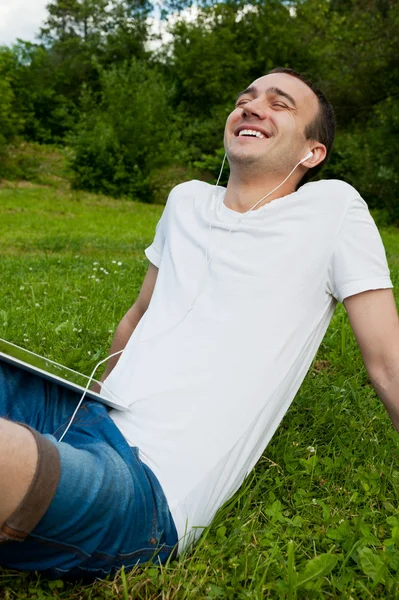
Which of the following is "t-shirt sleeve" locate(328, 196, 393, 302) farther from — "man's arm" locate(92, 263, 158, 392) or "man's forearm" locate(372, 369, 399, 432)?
"man's arm" locate(92, 263, 158, 392)

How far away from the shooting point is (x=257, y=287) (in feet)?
6.29

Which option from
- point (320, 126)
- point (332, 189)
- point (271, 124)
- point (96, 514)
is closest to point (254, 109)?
point (271, 124)

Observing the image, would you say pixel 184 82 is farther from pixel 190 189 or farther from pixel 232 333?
pixel 232 333

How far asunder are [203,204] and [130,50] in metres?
28.8

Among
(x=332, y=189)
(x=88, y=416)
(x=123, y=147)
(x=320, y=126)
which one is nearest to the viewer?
(x=88, y=416)

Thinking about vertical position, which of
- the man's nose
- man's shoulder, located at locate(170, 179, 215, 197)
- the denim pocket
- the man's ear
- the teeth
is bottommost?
the denim pocket

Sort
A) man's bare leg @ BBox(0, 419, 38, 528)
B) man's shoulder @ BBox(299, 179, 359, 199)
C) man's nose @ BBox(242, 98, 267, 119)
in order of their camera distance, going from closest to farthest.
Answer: man's bare leg @ BBox(0, 419, 38, 528) → man's shoulder @ BBox(299, 179, 359, 199) → man's nose @ BBox(242, 98, 267, 119)

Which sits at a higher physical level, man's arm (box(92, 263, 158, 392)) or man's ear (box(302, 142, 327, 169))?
man's ear (box(302, 142, 327, 169))

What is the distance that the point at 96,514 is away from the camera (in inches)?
57.4

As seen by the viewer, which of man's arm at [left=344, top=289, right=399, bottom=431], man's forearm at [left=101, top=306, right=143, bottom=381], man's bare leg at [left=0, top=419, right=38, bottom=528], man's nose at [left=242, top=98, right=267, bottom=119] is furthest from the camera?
man's forearm at [left=101, top=306, right=143, bottom=381]

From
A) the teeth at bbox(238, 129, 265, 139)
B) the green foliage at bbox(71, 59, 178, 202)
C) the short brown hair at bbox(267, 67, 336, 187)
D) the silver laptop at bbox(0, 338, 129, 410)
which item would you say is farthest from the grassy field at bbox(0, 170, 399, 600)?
the green foliage at bbox(71, 59, 178, 202)

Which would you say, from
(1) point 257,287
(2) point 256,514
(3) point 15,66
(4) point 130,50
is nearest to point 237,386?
(1) point 257,287

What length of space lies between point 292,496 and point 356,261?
88 cm

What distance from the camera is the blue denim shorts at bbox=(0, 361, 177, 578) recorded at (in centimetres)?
142
